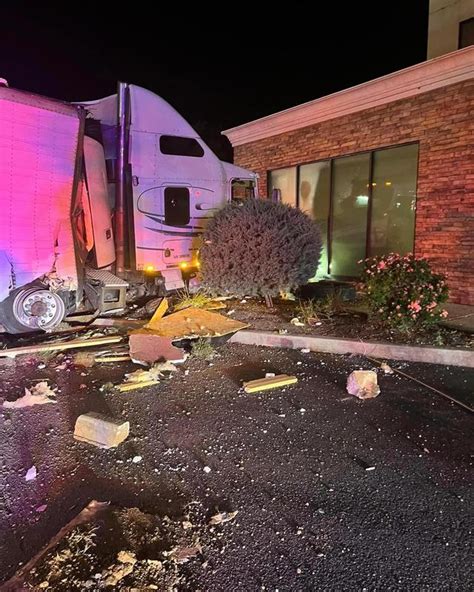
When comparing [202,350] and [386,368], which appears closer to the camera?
[386,368]

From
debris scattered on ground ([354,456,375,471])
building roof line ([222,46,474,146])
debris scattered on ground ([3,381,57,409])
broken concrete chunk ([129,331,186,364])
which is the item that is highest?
building roof line ([222,46,474,146])

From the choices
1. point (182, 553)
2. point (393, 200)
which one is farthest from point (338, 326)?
point (182, 553)

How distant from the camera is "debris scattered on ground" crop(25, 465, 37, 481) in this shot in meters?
3.37

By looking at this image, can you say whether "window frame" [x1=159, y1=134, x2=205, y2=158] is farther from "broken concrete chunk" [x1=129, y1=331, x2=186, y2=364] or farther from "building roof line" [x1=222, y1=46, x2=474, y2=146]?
"broken concrete chunk" [x1=129, y1=331, x2=186, y2=364]

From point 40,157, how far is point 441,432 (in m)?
5.98

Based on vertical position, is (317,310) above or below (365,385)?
above

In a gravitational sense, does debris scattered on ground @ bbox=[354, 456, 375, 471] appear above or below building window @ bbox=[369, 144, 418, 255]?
below

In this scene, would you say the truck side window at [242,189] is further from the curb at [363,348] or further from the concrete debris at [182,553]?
the concrete debris at [182,553]

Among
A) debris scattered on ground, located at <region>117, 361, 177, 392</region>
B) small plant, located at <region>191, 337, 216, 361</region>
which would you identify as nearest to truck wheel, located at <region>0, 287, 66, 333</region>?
debris scattered on ground, located at <region>117, 361, 177, 392</region>

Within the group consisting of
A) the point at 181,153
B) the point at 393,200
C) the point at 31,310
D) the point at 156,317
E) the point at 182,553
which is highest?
the point at 181,153

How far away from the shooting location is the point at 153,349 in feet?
19.5

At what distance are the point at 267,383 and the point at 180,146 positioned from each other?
6.31 meters

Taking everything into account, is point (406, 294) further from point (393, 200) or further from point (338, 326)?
point (393, 200)

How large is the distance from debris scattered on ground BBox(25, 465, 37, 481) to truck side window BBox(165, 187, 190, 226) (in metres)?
6.72
